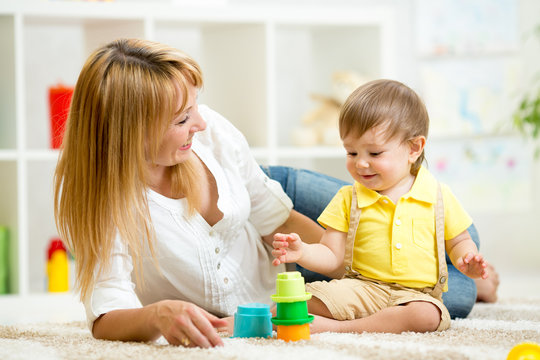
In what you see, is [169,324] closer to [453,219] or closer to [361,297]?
[361,297]

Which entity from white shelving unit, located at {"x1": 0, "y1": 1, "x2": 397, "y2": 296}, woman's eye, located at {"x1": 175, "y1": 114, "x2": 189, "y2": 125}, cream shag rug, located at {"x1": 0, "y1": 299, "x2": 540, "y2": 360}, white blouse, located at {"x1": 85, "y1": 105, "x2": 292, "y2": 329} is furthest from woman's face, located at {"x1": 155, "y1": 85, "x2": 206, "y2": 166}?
white shelving unit, located at {"x1": 0, "y1": 1, "x2": 397, "y2": 296}

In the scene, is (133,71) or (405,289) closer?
(133,71)

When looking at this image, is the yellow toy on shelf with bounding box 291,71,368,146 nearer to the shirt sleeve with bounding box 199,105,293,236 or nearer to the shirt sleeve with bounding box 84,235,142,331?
the shirt sleeve with bounding box 199,105,293,236

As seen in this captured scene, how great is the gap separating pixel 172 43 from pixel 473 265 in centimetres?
197

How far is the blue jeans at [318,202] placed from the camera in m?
1.52

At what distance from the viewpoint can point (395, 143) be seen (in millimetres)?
1307

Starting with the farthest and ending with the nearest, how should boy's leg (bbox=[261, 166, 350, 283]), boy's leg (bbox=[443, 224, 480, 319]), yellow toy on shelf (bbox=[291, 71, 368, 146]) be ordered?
yellow toy on shelf (bbox=[291, 71, 368, 146]), boy's leg (bbox=[261, 166, 350, 283]), boy's leg (bbox=[443, 224, 480, 319])

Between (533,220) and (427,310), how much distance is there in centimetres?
233

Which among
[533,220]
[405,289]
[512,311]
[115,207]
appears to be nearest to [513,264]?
[533,220]

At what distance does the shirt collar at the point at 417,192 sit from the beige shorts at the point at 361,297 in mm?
162

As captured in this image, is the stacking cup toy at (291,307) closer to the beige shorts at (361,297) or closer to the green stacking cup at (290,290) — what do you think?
the green stacking cup at (290,290)

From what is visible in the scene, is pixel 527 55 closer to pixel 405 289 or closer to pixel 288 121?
pixel 288 121

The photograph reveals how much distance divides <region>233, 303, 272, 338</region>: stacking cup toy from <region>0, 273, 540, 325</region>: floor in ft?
3.13

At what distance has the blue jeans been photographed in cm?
152
